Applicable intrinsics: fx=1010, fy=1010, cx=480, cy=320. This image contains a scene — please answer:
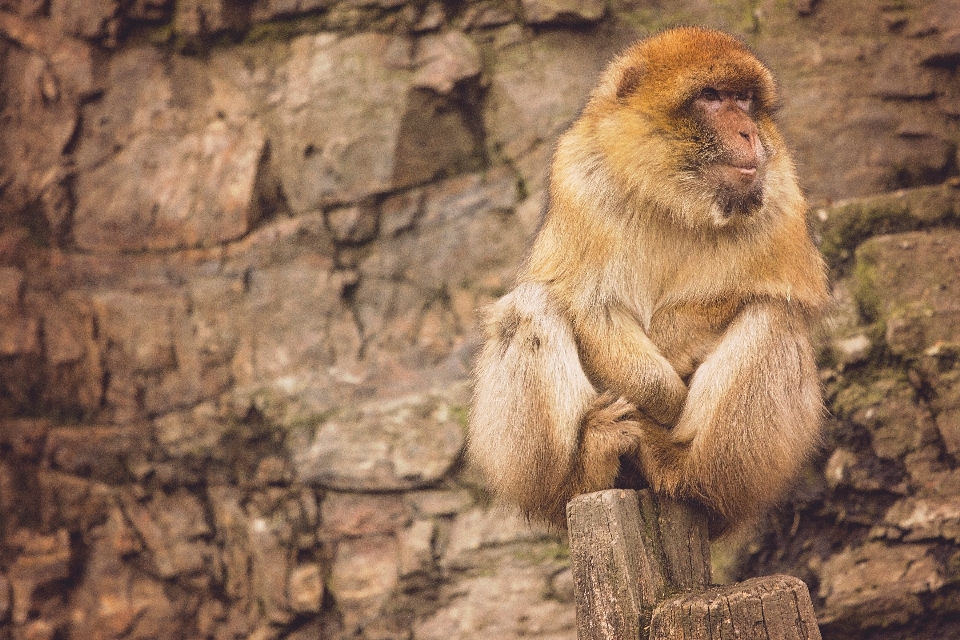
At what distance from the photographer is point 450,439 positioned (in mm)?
6016

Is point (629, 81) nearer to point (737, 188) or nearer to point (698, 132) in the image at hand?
point (698, 132)

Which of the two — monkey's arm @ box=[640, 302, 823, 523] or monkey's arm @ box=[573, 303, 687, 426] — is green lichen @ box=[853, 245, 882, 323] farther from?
monkey's arm @ box=[573, 303, 687, 426]

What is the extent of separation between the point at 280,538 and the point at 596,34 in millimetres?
3753

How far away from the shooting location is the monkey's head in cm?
346

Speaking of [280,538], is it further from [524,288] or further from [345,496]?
[524,288]

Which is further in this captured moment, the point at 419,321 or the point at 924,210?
the point at 419,321

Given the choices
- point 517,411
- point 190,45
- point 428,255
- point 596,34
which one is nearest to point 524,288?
point 517,411

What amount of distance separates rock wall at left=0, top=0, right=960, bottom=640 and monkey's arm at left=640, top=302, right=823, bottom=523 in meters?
2.47

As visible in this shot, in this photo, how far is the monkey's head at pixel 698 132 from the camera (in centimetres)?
346

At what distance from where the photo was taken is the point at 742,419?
11.1 ft

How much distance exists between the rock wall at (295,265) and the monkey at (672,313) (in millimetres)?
2260

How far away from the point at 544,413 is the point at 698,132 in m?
1.12

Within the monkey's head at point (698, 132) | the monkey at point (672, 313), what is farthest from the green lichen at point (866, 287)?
the monkey's head at point (698, 132)

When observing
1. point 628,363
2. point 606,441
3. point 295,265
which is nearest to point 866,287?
point 628,363
